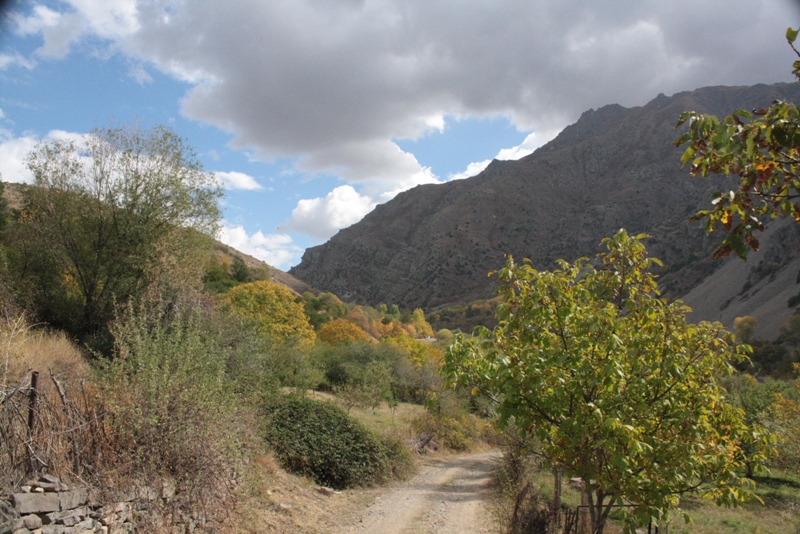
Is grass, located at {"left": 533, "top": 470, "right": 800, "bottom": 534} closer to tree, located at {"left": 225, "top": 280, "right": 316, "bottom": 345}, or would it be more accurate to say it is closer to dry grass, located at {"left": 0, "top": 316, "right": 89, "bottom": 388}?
dry grass, located at {"left": 0, "top": 316, "right": 89, "bottom": 388}

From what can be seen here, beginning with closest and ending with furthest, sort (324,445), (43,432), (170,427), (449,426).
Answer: (43,432) < (170,427) < (324,445) < (449,426)

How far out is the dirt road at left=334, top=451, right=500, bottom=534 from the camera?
37.4ft

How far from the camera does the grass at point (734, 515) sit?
16047mm

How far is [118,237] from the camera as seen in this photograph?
1714 cm

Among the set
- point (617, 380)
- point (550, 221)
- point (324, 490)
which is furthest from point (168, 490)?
point (550, 221)

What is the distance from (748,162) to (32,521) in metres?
7.62

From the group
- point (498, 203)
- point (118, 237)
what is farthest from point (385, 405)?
point (498, 203)

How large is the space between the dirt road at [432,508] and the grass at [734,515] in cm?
263

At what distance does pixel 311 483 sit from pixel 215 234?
1090cm

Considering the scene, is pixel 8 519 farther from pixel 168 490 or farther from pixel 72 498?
pixel 168 490

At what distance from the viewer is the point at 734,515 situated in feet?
65.4

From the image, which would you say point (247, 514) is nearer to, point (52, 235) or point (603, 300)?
point (603, 300)

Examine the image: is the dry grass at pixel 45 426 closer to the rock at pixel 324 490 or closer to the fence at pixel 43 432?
the fence at pixel 43 432

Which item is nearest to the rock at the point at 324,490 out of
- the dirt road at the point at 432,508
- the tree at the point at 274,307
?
the dirt road at the point at 432,508
